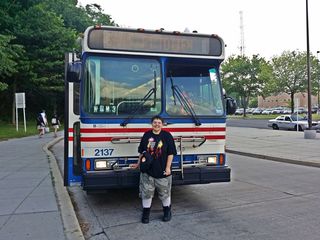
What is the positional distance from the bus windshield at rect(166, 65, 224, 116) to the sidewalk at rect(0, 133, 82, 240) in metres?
2.68

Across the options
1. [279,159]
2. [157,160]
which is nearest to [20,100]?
[279,159]

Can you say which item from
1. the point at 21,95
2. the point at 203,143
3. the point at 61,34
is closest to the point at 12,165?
the point at 203,143

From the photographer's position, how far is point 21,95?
27625mm

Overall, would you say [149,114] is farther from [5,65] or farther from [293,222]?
[5,65]

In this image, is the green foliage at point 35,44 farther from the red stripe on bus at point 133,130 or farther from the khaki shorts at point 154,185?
the khaki shorts at point 154,185

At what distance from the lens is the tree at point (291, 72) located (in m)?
51.3

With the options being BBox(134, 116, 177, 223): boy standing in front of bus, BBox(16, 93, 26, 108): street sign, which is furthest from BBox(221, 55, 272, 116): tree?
BBox(134, 116, 177, 223): boy standing in front of bus

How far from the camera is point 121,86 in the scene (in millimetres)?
6332

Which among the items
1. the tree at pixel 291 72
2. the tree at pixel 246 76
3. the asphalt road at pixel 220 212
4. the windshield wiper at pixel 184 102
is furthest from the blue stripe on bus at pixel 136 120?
the tree at pixel 246 76

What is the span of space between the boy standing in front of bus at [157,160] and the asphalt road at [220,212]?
1.76 ft

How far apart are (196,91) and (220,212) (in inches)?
86.2

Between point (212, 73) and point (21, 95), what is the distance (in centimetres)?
2362

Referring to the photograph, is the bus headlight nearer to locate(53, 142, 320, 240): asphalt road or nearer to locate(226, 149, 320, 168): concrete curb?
locate(53, 142, 320, 240): asphalt road

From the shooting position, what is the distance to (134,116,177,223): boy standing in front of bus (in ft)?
18.7
